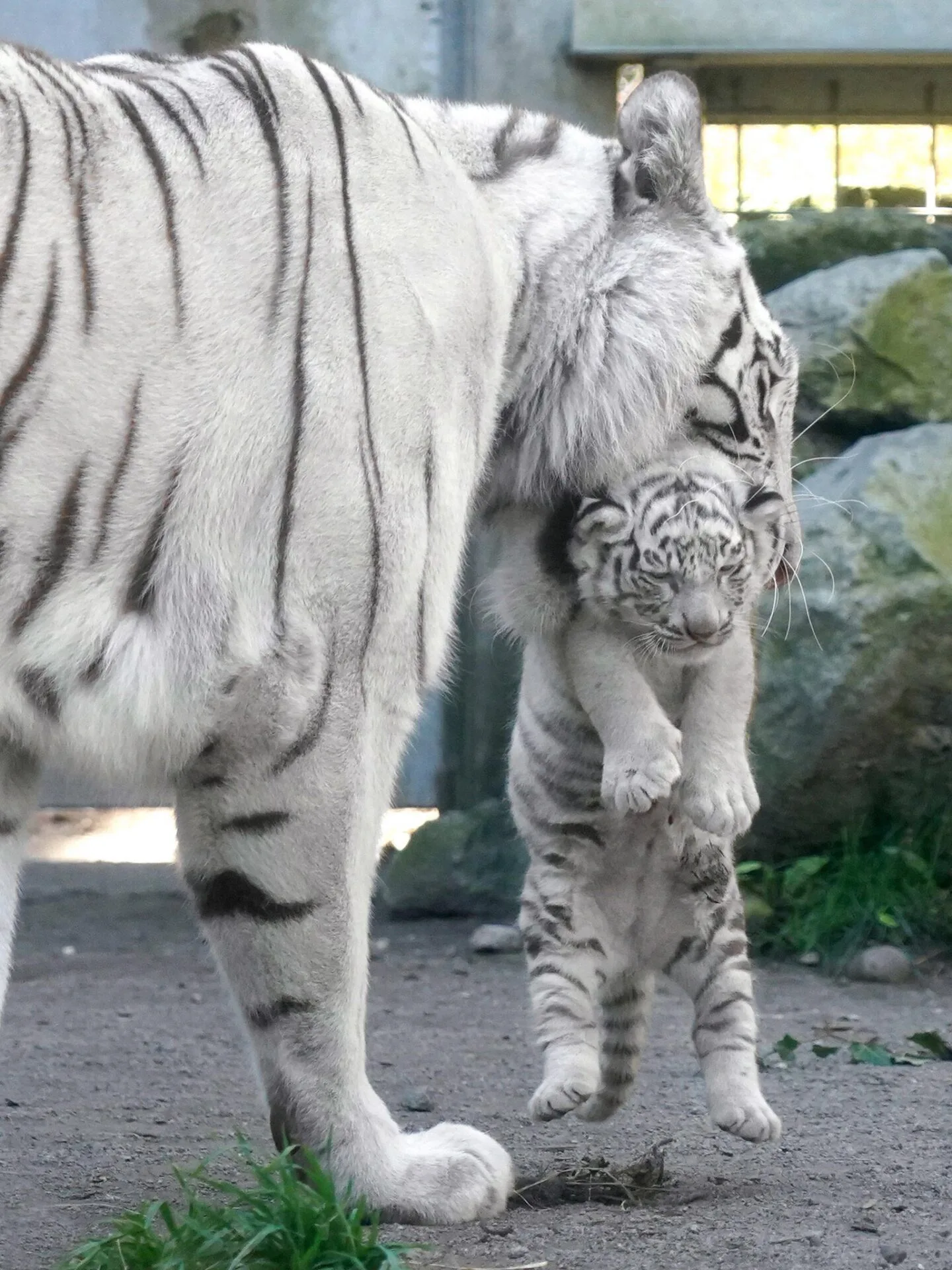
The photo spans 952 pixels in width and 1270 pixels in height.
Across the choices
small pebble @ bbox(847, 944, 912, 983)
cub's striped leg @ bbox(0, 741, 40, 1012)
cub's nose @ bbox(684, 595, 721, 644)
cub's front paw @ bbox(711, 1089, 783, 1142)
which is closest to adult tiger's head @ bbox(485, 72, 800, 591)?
cub's nose @ bbox(684, 595, 721, 644)

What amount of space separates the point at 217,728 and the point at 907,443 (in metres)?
3.65

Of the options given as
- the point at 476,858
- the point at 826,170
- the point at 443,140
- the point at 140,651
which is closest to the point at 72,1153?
the point at 140,651

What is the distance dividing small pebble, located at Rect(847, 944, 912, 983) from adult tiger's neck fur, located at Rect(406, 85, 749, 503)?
2.63 m

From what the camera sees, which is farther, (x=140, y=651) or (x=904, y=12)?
(x=904, y=12)

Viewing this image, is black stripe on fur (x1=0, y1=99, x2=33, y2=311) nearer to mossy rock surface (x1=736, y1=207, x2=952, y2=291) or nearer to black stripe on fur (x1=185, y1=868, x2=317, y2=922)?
black stripe on fur (x1=185, y1=868, x2=317, y2=922)

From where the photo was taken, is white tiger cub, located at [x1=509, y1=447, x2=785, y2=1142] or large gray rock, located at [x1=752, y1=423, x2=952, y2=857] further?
large gray rock, located at [x1=752, y1=423, x2=952, y2=857]

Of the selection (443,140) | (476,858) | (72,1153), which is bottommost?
(476,858)

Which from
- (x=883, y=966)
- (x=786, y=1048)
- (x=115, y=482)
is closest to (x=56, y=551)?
(x=115, y=482)

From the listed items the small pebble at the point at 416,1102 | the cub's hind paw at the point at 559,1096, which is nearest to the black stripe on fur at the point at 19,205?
the cub's hind paw at the point at 559,1096

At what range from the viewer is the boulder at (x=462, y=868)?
6.11 metres

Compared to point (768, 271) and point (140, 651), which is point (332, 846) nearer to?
point (140, 651)

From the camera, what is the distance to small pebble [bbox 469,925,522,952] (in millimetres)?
5789

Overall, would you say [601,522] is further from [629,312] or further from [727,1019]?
[727,1019]

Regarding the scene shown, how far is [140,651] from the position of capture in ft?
8.15
